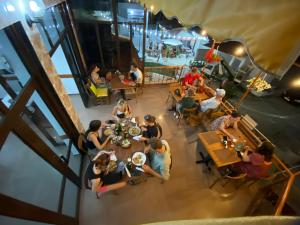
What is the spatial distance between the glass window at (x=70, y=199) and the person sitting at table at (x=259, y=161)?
3403mm

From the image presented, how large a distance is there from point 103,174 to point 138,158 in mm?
664

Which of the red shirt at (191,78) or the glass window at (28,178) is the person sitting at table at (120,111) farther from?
the red shirt at (191,78)

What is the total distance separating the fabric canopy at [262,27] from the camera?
2.28 feet

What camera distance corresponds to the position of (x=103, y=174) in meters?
2.45

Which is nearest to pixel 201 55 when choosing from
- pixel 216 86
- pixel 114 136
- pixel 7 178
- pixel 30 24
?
pixel 216 86

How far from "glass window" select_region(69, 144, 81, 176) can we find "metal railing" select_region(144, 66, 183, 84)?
3953 millimetres

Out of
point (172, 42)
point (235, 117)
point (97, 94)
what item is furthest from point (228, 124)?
point (172, 42)

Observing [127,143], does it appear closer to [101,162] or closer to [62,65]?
[101,162]

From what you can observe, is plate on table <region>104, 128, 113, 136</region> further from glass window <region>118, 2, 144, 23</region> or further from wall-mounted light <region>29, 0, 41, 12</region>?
glass window <region>118, 2, 144, 23</region>

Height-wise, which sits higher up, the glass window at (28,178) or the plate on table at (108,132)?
the plate on table at (108,132)

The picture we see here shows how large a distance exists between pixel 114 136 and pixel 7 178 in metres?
2.45

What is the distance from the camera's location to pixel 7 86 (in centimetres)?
160

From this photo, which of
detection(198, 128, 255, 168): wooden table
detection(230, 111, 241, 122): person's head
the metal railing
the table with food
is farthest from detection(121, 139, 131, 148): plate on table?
the metal railing

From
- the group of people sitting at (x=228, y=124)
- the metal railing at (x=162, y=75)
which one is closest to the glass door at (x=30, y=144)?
the group of people sitting at (x=228, y=124)
